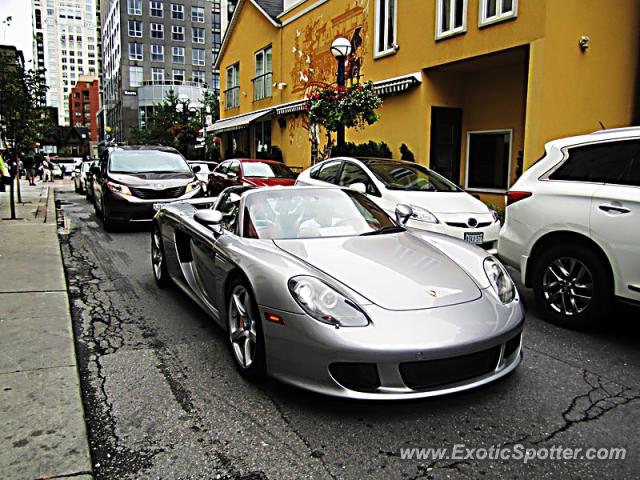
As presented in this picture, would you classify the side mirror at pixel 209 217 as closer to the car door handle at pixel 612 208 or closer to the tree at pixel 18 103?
the car door handle at pixel 612 208

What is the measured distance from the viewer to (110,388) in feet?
11.9

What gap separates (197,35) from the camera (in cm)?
8506

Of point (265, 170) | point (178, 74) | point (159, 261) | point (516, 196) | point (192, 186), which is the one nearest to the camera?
point (516, 196)

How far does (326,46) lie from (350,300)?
1678 centimetres

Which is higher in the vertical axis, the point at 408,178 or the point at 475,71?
the point at 475,71

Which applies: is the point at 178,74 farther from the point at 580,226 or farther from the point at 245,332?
the point at 245,332

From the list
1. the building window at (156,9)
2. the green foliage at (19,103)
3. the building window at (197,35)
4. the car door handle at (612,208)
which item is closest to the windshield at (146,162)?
the green foliage at (19,103)

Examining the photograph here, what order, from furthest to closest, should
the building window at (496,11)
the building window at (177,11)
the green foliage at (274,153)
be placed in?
the building window at (177,11), the green foliage at (274,153), the building window at (496,11)

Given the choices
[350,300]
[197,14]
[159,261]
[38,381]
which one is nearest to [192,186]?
[159,261]

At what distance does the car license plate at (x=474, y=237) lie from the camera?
298 inches

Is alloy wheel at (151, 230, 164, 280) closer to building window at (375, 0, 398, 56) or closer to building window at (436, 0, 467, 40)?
building window at (436, 0, 467, 40)

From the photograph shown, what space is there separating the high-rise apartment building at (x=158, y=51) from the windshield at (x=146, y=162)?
69562mm

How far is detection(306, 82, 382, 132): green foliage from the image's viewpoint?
12.9 metres

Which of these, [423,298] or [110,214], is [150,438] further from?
[110,214]
